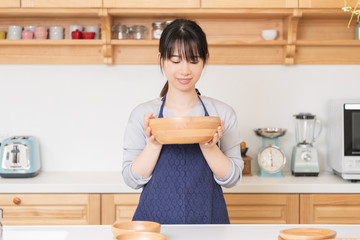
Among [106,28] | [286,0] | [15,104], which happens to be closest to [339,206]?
[286,0]

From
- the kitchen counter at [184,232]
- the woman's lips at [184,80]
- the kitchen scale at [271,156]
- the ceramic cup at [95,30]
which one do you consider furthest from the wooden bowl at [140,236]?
the ceramic cup at [95,30]

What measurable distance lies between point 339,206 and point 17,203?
5.64 feet

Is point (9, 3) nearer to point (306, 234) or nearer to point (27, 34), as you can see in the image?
point (27, 34)

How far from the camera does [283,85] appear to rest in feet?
10.4

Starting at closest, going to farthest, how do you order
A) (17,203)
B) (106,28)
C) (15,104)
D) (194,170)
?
(194,170) < (17,203) < (106,28) < (15,104)

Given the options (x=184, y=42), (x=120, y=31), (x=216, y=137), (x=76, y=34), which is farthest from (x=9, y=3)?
(x=216, y=137)

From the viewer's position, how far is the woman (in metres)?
1.62

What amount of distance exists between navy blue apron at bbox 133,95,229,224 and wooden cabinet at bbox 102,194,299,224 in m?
1.00

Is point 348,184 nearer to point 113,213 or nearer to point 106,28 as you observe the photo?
point 113,213

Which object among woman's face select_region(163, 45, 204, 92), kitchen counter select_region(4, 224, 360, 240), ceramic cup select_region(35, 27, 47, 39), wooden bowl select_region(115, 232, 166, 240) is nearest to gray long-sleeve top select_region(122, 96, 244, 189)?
woman's face select_region(163, 45, 204, 92)

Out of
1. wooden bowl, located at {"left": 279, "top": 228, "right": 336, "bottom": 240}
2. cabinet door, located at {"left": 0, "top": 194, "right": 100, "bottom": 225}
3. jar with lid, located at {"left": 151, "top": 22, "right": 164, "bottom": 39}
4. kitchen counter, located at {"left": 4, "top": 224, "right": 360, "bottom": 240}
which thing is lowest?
cabinet door, located at {"left": 0, "top": 194, "right": 100, "bottom": 225}

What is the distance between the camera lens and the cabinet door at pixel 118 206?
2.70 metres

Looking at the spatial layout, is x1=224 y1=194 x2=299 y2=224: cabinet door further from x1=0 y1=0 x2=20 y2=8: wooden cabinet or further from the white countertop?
x1=0 y1=0 x2=20 y2=8: wooden cabinet

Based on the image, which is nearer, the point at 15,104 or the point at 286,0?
the point at 286,0
